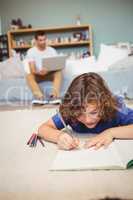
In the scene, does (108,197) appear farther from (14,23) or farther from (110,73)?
(14,23)

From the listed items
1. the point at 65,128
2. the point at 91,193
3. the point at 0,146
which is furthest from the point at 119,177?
the point at 0,146

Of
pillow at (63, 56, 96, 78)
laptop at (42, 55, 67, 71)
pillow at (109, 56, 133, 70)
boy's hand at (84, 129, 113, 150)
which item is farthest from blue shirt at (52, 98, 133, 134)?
pillow at (63, 56, 96, 78)

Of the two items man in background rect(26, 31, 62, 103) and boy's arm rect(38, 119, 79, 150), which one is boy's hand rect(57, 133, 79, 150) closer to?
boy's arm rect(38, 119, 79, 150)

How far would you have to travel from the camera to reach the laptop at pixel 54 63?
346 cm

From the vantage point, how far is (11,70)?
3799mm

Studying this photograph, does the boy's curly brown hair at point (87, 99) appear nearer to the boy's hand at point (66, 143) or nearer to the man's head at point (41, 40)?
the boy's hand at point (66, 143)

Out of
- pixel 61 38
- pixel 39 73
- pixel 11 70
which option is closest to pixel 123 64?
pixel 39 73

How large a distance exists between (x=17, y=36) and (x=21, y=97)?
1.94 metres

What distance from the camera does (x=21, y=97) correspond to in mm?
3732

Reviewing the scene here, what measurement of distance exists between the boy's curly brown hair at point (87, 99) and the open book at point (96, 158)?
0.17 meters

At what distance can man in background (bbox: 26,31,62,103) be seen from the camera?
11.7ft

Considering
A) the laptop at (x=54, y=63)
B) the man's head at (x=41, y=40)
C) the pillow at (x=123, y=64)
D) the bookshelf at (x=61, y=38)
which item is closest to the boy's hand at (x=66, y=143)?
the laptop at (x=54, y=63)

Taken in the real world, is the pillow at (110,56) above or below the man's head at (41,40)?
below

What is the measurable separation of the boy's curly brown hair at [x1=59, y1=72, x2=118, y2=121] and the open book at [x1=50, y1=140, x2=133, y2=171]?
6.6 inches
